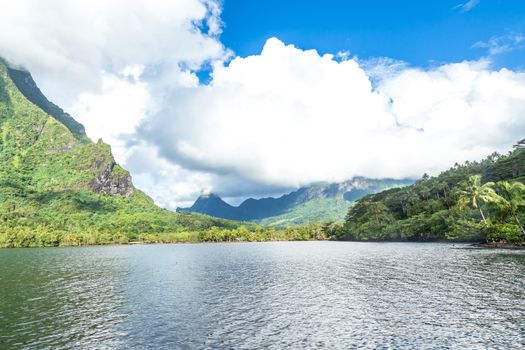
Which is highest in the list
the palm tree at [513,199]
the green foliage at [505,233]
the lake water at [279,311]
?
the palm tree at [513,199]

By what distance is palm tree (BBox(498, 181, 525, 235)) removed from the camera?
114m

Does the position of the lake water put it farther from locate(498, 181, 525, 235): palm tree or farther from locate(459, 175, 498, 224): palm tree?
locate(459, 175, 498, 224): palm tree

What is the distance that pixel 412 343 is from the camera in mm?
31828

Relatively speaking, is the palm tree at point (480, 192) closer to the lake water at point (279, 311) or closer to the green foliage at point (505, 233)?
the green foliage at point (505, 233)

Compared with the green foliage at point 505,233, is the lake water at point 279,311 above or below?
below

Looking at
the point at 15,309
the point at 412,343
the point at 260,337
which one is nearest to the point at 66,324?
the point at 15,309

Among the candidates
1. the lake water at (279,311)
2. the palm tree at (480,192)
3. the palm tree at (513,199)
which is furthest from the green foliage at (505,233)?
the lake water at (279,311)

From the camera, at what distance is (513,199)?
114812 mm

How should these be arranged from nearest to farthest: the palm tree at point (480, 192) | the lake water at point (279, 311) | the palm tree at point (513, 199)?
1. the lake water at point (279, 311)
2. the palm tree at point (513, 199)
3. the palm tree at point (480, 192)

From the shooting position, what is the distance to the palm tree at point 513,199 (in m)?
114

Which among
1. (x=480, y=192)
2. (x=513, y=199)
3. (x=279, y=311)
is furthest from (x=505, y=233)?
(x=279, y=311)

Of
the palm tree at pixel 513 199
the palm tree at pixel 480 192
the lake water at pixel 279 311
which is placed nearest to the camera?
the lake water at pixel 279 311

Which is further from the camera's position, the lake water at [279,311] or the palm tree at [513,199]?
the palm tree at [513,199]

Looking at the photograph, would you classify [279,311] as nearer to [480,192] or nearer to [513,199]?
[513,199]
